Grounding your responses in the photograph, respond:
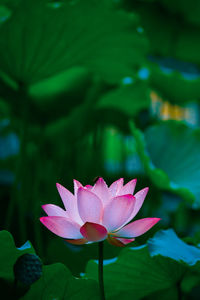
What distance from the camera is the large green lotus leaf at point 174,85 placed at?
3.66 ft

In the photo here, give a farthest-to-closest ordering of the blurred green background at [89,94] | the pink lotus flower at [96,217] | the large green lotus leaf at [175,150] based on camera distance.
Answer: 1. the large green lotus leaf at [175,150]
2. the blurred green background at [89,94]
3. the pink lotus flower at [96,217]

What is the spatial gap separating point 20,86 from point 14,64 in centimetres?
8

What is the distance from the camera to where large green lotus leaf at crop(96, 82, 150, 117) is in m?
1.08

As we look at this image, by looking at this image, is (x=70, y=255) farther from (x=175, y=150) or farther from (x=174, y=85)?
(x=174, y=85)

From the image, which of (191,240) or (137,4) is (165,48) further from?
(191,240)

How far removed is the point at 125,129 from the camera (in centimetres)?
132

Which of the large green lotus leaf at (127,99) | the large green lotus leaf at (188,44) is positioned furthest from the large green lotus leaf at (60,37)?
the large green lotus leaf at (188,44)

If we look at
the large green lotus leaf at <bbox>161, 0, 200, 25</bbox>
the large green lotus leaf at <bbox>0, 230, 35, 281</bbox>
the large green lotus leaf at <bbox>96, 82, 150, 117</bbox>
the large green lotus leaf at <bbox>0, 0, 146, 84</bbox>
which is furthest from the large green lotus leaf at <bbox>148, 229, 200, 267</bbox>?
the large green lotus leaf at <bbox>161, 0, 200, 25</bbox>

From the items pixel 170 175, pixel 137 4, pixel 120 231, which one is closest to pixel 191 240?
pixel 120 231

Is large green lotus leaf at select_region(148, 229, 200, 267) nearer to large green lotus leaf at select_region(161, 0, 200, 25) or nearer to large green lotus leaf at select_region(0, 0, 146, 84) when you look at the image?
large green lotus leaf at select_region(0, 0, 146, 84)

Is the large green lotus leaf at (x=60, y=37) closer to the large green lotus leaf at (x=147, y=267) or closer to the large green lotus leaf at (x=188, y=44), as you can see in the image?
the large green lotus leaf at (x=147, y=267)

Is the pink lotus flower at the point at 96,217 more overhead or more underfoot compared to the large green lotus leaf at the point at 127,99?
more overhead

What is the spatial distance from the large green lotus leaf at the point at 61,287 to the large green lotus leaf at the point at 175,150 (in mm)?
427

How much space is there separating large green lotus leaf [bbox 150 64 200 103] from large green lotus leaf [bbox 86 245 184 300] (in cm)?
68
